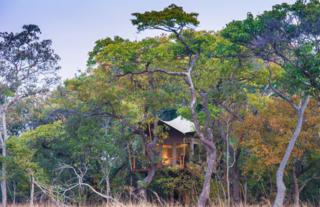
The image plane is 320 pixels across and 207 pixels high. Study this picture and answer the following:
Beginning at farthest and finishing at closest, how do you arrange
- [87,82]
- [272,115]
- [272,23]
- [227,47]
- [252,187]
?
[252,187] < [87,82] < [272,115] < [227,47] < [272,23]

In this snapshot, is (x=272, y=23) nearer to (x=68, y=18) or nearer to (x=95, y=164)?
(x=95, y=164)

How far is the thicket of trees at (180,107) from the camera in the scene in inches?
385

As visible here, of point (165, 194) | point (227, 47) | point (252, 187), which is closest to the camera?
point (227, 47)

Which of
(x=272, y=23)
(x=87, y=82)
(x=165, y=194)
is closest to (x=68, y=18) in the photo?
(x=87, y=82)

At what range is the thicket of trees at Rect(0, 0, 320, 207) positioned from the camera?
979 centimetres

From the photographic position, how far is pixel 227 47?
1040 cm

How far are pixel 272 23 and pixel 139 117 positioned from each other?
7.39 m

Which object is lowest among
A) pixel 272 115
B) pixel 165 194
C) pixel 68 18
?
pixel 165 194

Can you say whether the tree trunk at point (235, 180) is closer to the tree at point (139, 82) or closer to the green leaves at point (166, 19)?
the tree at point (139, 82)

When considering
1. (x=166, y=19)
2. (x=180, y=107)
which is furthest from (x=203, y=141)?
(x=166, y=19)

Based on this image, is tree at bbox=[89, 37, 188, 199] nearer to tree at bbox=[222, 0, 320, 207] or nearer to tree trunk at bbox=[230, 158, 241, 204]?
tree trunk at bbox=[230, 158, 241, 204]

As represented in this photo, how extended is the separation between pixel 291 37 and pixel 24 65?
32.8ft

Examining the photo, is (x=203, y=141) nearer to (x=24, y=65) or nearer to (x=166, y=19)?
(x=166, y=19)

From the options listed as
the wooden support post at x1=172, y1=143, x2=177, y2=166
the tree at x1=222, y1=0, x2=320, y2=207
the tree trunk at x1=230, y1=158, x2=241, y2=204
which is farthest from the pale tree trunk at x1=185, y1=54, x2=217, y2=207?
the wooden support post at x1=172, y1=143, x2=177, y2=166
